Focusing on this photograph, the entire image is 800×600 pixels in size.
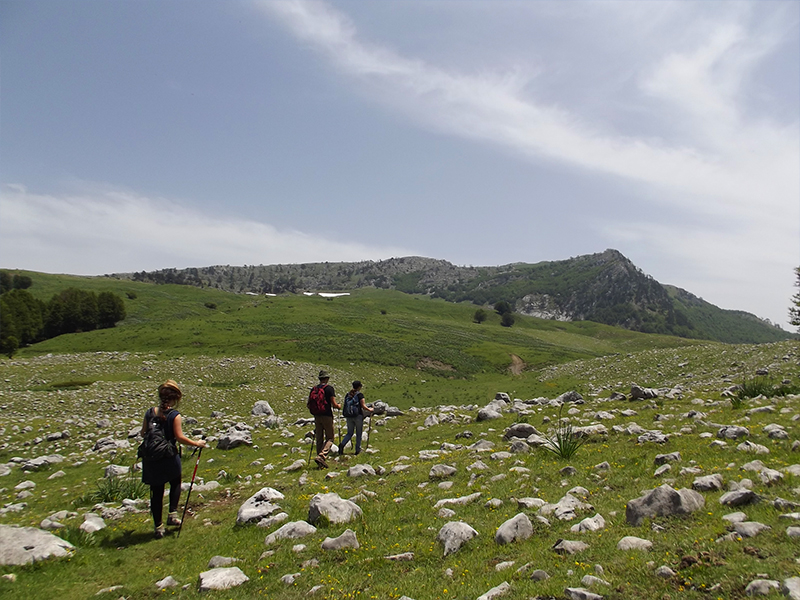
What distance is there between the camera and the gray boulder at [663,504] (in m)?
7.45

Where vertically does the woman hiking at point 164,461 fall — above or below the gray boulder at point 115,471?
above

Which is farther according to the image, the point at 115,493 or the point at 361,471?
the point at 361,471

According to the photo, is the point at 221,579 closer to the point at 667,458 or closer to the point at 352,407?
the point at 667,458

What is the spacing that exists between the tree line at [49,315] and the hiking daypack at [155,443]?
74.4 m

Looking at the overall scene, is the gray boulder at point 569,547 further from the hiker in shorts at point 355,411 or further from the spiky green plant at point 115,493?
the spiky green plant at point 115,493

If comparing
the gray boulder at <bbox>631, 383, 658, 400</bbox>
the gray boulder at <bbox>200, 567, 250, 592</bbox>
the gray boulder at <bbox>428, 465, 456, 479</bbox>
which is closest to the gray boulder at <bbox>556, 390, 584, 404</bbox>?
the gray boulder at <bbox>631, 383, 658, 400</bbox>

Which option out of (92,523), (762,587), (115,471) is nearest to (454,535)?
(762,587)

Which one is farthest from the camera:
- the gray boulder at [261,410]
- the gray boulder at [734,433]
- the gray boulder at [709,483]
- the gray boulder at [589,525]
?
the gray boulder at [261,410]

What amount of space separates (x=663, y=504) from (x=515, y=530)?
2443 millimetres

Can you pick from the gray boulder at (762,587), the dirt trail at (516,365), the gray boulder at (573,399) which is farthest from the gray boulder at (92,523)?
the dirt trail at (516,365)

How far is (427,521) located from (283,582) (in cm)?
310

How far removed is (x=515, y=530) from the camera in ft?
25.4

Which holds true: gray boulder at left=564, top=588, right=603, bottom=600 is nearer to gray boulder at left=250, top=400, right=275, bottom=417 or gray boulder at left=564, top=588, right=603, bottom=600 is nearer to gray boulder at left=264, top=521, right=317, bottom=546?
gray boulder at left=264, top=521, right=317, bottom=546

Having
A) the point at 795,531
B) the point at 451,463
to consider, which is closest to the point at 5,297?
the point at 451,463
